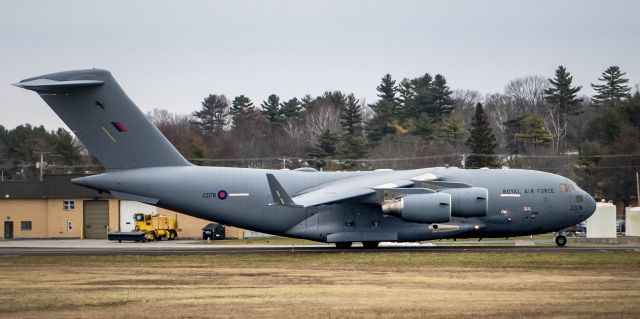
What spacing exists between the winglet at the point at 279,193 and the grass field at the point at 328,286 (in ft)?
8.44

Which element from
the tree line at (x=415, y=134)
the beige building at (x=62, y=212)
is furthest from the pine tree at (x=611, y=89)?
the beige building at (x=62, y=212)

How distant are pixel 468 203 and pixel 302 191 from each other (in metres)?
5.83

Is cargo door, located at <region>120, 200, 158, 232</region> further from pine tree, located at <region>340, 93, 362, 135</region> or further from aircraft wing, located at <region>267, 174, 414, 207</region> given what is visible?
pine tree, located at <region>340, 93, 362, 135</region>

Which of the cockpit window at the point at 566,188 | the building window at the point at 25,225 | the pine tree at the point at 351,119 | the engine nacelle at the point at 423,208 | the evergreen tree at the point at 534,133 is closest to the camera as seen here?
the engine nacelle at the point at 423,208

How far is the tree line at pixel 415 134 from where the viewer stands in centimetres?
8250

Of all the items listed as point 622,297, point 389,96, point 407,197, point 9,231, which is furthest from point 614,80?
point 622,297

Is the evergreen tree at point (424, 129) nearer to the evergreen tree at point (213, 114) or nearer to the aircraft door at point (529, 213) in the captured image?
the evergreen tree at point (213, 114)

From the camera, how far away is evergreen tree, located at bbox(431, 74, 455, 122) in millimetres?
120688

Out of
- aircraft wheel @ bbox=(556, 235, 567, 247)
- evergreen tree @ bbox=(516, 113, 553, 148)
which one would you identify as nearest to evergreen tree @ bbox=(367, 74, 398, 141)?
evergreen tree @ bbox=(516, 113, 553, 148)

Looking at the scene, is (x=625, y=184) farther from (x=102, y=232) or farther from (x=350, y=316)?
(x=350, y=316)

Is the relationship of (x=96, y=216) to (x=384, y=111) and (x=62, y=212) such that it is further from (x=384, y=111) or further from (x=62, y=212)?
(x=384, y=111)

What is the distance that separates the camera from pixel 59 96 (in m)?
34.1

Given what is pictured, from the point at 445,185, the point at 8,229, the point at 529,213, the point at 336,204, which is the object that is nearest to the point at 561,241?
the point at 529,213

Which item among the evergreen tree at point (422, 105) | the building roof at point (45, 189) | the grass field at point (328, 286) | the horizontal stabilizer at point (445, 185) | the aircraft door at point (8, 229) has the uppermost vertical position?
the evergreen tree at point (422, 105)
